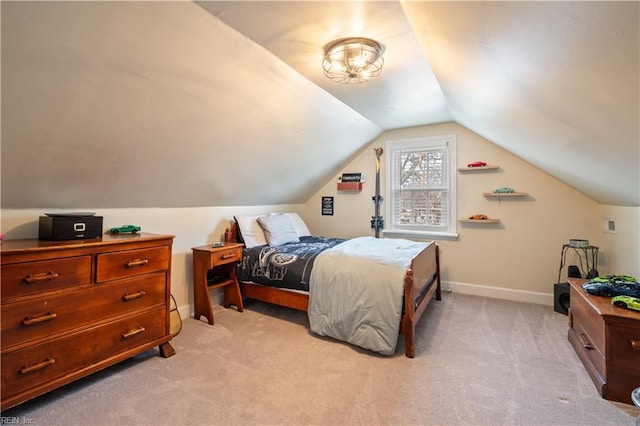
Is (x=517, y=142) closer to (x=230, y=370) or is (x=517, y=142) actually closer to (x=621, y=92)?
(x=621, y=92)

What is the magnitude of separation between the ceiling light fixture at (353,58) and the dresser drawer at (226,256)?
1.92m

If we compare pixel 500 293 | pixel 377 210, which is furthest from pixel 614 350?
pixel 377 210

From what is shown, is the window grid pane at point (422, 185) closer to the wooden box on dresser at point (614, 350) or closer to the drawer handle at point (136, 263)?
the wooden box on dresser at point (614, 350)

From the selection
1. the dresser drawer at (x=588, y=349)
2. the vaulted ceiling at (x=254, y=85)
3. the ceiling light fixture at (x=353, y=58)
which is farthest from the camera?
the ceiling light fixture at (x=353, y=58)

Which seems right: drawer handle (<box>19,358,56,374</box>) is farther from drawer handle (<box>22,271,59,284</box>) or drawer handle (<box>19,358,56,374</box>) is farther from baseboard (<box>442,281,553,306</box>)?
baseboard (<box>442,281,553,306</box>)

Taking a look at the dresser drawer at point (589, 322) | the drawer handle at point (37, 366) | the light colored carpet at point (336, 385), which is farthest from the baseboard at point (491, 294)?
the drawer handle at point (37, 366)

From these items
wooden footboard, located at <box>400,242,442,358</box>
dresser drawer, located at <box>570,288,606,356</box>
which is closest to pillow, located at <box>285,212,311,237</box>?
wooden footboard, located at <box>400,242,442,358</box>

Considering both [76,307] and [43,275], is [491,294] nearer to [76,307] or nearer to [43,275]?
[76,307]

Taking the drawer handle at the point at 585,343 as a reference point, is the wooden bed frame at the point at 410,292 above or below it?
above

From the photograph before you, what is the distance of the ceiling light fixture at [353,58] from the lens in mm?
1970

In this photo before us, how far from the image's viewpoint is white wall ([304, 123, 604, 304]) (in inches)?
133

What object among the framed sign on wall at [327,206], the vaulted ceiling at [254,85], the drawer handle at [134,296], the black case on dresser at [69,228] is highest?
the vaulted ceiling at [254,85]

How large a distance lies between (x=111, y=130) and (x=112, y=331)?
1329 mm

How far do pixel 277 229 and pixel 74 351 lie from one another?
2.18 meters
